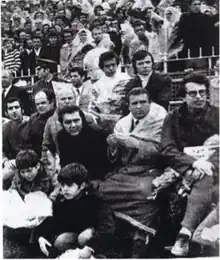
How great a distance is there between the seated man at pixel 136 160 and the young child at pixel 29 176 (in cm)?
16

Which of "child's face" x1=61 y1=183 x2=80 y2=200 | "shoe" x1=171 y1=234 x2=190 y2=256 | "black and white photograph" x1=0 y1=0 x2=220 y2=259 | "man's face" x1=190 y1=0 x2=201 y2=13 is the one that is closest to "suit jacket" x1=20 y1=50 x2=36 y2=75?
"black and white photograph" x1=0 y1=0 x2=220 y2=259

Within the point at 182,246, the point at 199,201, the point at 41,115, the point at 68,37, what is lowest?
the point at 182,246

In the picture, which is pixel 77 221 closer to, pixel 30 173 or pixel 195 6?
pixel 30 173

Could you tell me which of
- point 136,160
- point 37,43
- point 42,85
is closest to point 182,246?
point 136,160

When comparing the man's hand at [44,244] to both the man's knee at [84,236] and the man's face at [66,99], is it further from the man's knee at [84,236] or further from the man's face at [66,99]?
the man's face at [66,99]

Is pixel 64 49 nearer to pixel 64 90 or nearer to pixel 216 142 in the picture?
pixel 64 90

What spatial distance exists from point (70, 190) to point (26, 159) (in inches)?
5.8

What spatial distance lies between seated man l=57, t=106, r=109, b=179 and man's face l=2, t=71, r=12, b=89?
6.5 inches

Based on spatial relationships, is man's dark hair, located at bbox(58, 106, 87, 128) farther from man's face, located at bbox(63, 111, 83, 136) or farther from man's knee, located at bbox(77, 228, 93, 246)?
man's knee, located at bbox(77, 228, 93, 246)

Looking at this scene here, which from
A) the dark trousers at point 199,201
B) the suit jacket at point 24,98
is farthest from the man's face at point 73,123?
the dark trousers at point 199,201

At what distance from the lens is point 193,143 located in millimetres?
1283

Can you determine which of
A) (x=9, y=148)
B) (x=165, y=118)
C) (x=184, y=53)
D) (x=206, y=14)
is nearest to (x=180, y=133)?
(x=165, y=118)

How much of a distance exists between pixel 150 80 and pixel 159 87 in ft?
0.10

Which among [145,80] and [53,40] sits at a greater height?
[53,40]
